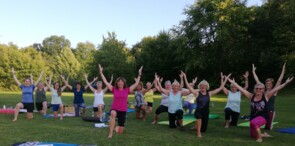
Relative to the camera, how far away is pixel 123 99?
938cm

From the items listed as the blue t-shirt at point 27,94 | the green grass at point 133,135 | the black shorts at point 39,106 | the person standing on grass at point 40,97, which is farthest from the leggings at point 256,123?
the black shorts at point 39,106

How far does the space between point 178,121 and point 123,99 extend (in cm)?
226

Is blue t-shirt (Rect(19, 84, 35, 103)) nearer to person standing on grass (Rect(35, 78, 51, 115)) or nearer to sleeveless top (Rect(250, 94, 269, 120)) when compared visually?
person standing on grass (Rect(35, 78, 51, 115))

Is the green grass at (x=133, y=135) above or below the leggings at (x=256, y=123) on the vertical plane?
below

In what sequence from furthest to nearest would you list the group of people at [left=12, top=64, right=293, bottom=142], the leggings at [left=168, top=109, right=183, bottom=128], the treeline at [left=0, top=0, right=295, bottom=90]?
the treeline at [left=0, top=0, right=295, bottom=90] < the leggings at [left=168, top=109, right=183, bottom=128] < the group of people at [left=12, top=64, right=293, bottom=142]

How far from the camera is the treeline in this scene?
124ft

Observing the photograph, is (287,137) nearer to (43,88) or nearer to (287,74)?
(43,88)

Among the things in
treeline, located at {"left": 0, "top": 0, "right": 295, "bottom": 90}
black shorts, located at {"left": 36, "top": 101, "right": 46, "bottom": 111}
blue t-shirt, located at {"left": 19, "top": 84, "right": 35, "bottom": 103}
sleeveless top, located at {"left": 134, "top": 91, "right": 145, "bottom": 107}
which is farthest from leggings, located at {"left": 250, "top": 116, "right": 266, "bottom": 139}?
treeline, located at {"left": 0, "top": 0, "right": 295, "bottom": 90}

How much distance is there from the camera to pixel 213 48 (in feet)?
141

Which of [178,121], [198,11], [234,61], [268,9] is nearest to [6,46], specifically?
[198,11]

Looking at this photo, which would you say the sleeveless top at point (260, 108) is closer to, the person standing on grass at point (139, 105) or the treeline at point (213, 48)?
the person standing on grass at point (139, 105)

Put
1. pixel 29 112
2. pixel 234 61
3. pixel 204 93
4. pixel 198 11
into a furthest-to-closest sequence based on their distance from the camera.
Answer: pixel 198 11
pixel 234 61
pixel 29 112
pixel 204 93

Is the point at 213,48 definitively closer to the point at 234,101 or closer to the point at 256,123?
the point at 234,101

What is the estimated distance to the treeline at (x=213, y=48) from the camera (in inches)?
1490
